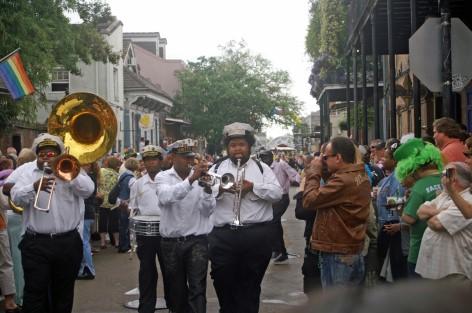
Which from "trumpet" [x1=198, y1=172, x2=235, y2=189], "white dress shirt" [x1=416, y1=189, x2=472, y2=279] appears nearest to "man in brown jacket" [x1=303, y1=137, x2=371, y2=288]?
"white dress shirt" [x1=416, y1=189, x2=472, y2=279]

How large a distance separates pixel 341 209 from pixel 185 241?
1.79 meters

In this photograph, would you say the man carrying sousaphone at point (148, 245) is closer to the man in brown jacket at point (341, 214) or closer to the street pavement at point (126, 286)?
the street pavement at point (126, 286)

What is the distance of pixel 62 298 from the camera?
6781mm

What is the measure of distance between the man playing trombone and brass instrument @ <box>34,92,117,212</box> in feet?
7.46

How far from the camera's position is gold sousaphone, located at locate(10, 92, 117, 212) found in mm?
8750

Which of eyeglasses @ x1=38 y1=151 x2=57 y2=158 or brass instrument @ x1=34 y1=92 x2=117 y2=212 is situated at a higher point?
brass instrument @ x1=34 y1=92 x2=117 y2=212

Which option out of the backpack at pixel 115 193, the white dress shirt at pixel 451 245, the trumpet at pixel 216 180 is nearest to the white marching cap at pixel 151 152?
the trumpet at pixel 216 180

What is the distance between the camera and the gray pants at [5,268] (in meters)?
8.42

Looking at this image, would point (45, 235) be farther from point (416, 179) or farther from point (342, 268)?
point (416, 179)

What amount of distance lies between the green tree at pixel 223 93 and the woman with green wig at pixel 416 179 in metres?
47.6

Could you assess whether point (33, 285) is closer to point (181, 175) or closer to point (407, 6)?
point (181, 175)

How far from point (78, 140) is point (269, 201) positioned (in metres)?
3.01

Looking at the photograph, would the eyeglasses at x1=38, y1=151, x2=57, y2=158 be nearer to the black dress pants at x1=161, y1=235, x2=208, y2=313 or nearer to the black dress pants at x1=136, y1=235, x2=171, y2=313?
the black dress pants at x1=161, y1=235, x2=208, y2=313

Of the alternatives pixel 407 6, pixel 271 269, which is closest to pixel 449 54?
pixel 271 269
